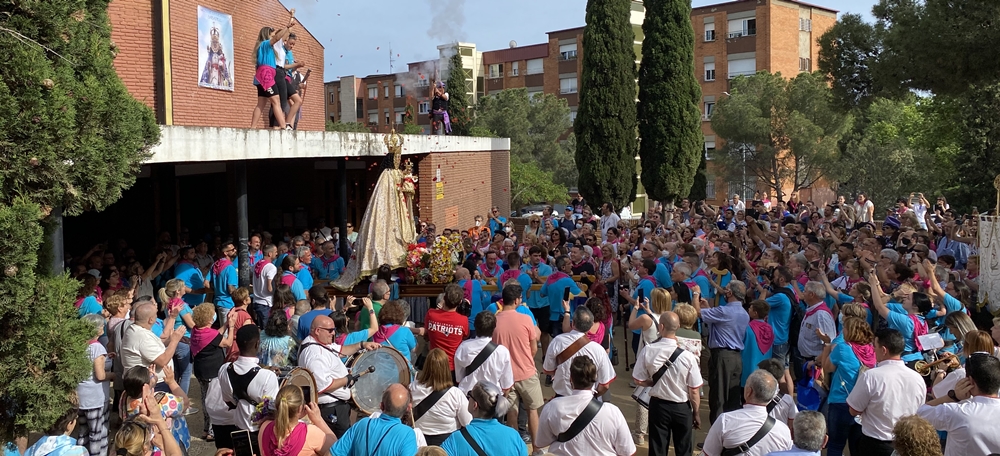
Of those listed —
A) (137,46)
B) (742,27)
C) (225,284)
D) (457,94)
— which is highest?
(742,27)

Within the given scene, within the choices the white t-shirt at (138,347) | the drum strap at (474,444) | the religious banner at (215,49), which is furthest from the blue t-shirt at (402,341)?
the religious banner at (215,49)

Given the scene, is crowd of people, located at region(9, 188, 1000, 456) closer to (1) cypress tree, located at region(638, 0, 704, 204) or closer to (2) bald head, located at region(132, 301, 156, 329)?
(2) bald head, located at region(132, 301, 156, 329)

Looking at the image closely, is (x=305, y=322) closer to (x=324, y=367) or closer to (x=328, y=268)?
(x=324, y=367)

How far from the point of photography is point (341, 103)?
64438 millimetres

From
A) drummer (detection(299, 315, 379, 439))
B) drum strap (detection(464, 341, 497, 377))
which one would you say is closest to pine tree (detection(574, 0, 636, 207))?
drum strap (detection(464, 341, 497, 377))

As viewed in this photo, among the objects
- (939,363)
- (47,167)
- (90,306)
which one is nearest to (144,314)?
(90,306)

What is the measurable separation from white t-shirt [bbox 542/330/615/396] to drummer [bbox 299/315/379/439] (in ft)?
5.57

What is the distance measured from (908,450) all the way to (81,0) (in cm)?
589

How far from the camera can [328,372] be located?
21.9 ft

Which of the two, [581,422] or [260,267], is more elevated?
[260,267]

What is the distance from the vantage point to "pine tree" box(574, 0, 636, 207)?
2609cm

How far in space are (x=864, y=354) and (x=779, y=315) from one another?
187 cm

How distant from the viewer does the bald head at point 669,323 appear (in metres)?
6.80

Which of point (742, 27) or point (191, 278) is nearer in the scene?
point (191, 278)
